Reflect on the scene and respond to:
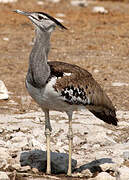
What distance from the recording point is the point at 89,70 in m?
10.3

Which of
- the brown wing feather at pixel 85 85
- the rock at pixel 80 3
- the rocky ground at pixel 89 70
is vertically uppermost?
the brown wing feather at pixel 85 85

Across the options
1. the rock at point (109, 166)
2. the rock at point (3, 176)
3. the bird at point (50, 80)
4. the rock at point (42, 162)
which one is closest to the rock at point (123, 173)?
the rock at point (109, 166)

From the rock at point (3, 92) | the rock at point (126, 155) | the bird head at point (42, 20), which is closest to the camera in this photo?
the bird head at point (42, 20)

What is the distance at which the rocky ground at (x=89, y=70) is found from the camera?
20.4ft

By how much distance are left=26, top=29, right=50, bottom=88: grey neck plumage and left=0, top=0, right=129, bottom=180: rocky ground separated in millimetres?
962

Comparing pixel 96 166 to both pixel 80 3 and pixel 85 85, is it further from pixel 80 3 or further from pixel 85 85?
pixel 80 3

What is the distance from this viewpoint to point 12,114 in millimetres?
7844

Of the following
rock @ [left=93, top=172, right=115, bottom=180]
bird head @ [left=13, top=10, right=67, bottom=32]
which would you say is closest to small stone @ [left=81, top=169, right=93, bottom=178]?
rock @ [left=93, top=172, right=115, bottom=180]

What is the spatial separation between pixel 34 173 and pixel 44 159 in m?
0.33

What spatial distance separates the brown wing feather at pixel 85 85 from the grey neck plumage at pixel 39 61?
0.40ft

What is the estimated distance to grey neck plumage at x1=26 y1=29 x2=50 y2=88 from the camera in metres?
5.55

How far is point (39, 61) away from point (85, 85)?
0.62 metres

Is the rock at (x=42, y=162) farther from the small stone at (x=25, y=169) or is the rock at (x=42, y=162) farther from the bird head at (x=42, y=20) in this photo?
the bird head at (x=42, y=20)

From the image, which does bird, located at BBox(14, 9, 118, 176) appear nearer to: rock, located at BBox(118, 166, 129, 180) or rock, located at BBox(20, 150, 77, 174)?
rock, located at BBox(20, 150, 77, 174)
